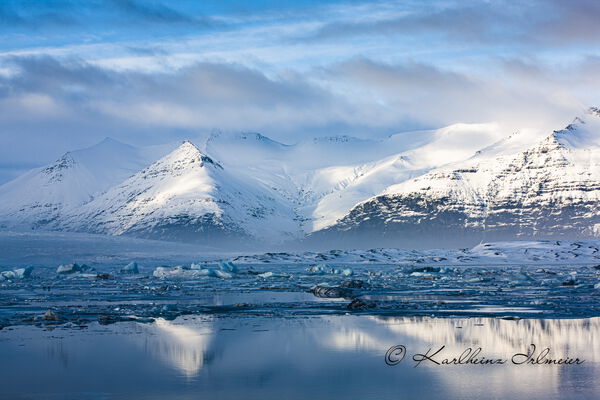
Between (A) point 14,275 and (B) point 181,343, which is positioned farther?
(A) point 14,275

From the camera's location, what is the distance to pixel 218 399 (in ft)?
71.3

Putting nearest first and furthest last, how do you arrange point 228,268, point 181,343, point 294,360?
point 294,360
point 181,343
point 228,268

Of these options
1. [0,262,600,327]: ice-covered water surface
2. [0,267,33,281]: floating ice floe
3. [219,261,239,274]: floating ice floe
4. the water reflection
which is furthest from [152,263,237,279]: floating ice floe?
Answer: the water reflection

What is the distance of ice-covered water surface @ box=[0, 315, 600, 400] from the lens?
74.6 ft

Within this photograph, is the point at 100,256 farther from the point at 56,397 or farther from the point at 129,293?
the point at 56,397

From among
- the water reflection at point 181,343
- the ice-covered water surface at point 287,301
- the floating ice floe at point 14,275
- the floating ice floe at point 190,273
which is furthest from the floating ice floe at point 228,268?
the water reflection at point 181,343

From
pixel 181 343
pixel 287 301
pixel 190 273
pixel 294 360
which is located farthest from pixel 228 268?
pixel 294 360

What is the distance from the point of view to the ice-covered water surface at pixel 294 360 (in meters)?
22.8

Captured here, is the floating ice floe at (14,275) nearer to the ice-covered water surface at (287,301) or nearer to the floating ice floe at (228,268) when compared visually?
the ice-covered water surface at (287,301)

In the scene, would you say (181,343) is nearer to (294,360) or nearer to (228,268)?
(294,360)

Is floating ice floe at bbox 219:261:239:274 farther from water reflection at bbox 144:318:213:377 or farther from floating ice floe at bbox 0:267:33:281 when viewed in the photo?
water reflection at bbox 144:318:213:377

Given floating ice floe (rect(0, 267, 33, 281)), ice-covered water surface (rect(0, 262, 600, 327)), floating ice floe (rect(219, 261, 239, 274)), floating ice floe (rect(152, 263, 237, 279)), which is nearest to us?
→ ice-covered water surface (rect(0, 262, 600, 327))

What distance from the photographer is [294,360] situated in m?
27.3

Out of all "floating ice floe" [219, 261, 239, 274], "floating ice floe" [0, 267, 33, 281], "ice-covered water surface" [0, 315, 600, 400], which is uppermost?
"floating ice floe" [219, 261, 239, 274]
